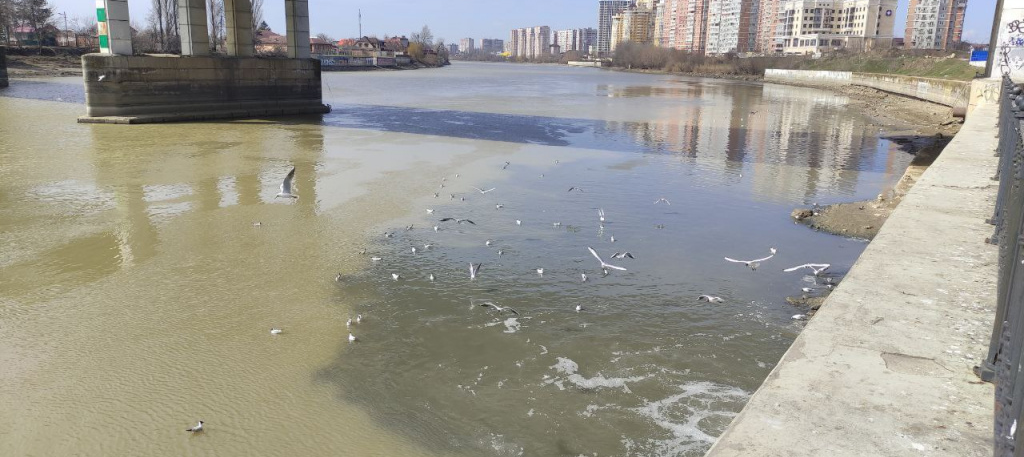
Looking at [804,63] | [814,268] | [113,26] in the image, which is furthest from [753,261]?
[804,63]

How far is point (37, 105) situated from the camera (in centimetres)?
2953

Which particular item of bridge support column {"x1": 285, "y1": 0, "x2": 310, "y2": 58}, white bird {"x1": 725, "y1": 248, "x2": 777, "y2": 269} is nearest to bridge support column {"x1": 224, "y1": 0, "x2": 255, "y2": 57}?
bridge support column {"x1": 285, "y1": 0, "x2": 310, "y2": 58}

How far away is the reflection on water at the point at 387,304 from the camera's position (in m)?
4.73

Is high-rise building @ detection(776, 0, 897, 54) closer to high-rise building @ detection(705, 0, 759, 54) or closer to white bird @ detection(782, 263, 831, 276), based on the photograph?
high-rise building @ detection(705, 0, 759, 54)

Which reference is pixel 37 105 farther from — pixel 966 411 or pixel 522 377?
pixel 966 411

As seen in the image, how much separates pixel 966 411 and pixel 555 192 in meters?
9.77

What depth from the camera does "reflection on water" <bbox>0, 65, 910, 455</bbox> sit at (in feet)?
15.5

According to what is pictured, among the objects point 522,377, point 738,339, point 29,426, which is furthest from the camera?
point 738,339

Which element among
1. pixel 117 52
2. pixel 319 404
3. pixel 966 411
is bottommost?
pixel 319 404

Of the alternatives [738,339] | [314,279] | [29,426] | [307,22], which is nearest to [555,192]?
[314,279]

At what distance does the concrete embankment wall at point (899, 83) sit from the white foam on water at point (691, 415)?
26.0 m

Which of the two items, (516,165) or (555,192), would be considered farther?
(516,165)

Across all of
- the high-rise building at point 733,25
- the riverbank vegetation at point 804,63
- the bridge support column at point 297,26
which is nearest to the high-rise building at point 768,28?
the high-rise building at point 733,25

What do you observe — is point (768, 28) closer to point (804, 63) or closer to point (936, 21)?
point (936, 21)
